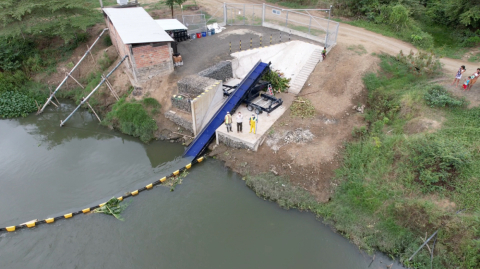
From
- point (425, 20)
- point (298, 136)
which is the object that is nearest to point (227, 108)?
point (298, 136)

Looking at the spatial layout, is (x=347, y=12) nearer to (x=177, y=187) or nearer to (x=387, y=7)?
(x=387, y=7)

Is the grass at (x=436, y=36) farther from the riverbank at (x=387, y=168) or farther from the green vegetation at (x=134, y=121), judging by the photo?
the green vegetation at (x=134, y=121)

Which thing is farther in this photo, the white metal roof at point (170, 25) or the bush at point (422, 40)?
the bush at point (422, 40)

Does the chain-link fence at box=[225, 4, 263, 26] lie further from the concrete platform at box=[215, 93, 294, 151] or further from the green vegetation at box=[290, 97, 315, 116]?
the concrete platform at box=[215, 93, 294, 151]

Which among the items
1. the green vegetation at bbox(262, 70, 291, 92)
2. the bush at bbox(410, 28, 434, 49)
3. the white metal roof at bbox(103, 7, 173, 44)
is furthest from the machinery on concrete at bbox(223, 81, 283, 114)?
the bush at bbox(410, 28, 434, 49)

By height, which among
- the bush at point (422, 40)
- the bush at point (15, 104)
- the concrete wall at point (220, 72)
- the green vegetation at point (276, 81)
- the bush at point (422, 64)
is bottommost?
the bush at point (15, 104)

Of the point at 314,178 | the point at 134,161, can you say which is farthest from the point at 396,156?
the point at 134,161

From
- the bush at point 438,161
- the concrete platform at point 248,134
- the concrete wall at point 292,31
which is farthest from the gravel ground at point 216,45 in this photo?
the bush at point 438,161
